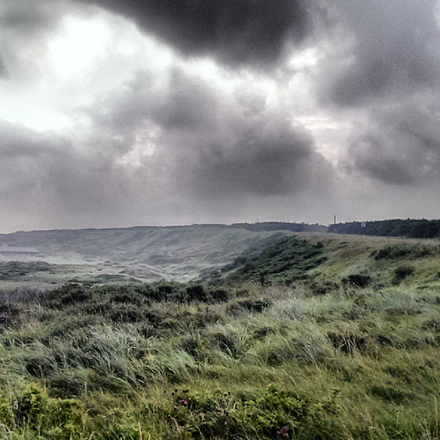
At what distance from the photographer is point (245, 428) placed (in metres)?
2.77

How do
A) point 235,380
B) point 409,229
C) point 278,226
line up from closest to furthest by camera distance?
point 235,380 → point 409,229 → point 278,226

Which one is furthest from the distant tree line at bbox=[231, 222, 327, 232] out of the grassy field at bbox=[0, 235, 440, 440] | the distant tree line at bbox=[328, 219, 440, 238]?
the grassy field at bbox=[0, 235, 440, 440]

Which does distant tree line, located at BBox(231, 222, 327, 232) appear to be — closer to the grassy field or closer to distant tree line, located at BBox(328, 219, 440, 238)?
distant tree line, located at BBox(328, 219, 440, 238)

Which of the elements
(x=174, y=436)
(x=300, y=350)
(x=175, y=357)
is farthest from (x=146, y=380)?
(x=300, y=350)

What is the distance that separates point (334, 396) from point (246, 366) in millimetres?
1433

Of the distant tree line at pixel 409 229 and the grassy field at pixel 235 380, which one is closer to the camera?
the grassy field at pixel 235 380

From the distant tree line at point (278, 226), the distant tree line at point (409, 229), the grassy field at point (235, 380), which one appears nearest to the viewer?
the grassy field at point (235, 380)

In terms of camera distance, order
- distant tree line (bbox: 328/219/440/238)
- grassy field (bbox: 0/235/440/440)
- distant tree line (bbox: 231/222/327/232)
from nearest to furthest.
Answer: grassy field (bbox: 0/235/440/440) → distant tree line (bbox: 328/219/440/238) → distant tree line (bbox: 231/222/327/232)

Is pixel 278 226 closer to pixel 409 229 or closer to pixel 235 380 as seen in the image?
pixel 409 229

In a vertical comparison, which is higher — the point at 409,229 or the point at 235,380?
the point at 409,229

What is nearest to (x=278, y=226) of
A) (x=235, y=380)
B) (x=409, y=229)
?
(x=409, y=229)

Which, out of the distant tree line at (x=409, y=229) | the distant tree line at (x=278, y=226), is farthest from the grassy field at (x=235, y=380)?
the distant tree line at (x=278, y=226)

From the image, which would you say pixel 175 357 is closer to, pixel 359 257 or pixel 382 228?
pixel 359 257

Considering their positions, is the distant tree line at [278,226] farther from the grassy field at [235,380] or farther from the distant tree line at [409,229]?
the grassy field at [235,380]
